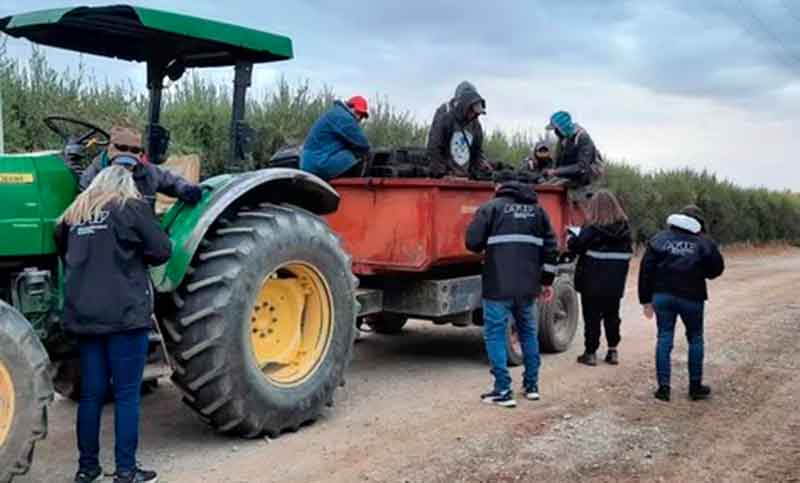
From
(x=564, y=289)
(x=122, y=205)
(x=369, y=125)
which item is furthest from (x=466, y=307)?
(x=369, y=125)

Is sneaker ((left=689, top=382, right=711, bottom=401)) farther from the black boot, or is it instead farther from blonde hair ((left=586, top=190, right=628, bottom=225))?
blonde hair ((left=586, top=190, right=628, bottom=225))

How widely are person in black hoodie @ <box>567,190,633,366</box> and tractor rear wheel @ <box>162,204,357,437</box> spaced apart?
290cm

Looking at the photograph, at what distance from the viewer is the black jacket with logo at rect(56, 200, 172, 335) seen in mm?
4586

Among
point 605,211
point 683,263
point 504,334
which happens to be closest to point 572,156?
point 605,211

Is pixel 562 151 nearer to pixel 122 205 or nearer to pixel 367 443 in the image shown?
pixel 367 443

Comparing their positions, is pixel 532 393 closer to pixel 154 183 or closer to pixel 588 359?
pixel 588 359

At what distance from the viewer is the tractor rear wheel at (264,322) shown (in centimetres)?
521

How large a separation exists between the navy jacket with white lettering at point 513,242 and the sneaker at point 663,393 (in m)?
1.22

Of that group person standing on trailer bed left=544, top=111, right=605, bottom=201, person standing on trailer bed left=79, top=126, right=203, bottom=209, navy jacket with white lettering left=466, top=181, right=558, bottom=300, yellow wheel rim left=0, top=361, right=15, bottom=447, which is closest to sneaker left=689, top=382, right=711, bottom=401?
navy jacket with white lettering left=466, top=181, right=558, bottom=300

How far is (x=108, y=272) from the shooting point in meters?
4.61

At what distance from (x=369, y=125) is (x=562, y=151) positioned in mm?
6662

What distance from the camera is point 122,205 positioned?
184 inches

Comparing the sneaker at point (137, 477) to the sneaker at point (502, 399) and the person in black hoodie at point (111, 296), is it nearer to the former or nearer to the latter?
the person in black hoodie at point (111, 296)

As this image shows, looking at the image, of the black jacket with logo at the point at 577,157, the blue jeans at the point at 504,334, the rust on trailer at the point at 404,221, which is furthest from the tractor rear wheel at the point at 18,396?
the black jacket with logo at the point at 577,157
